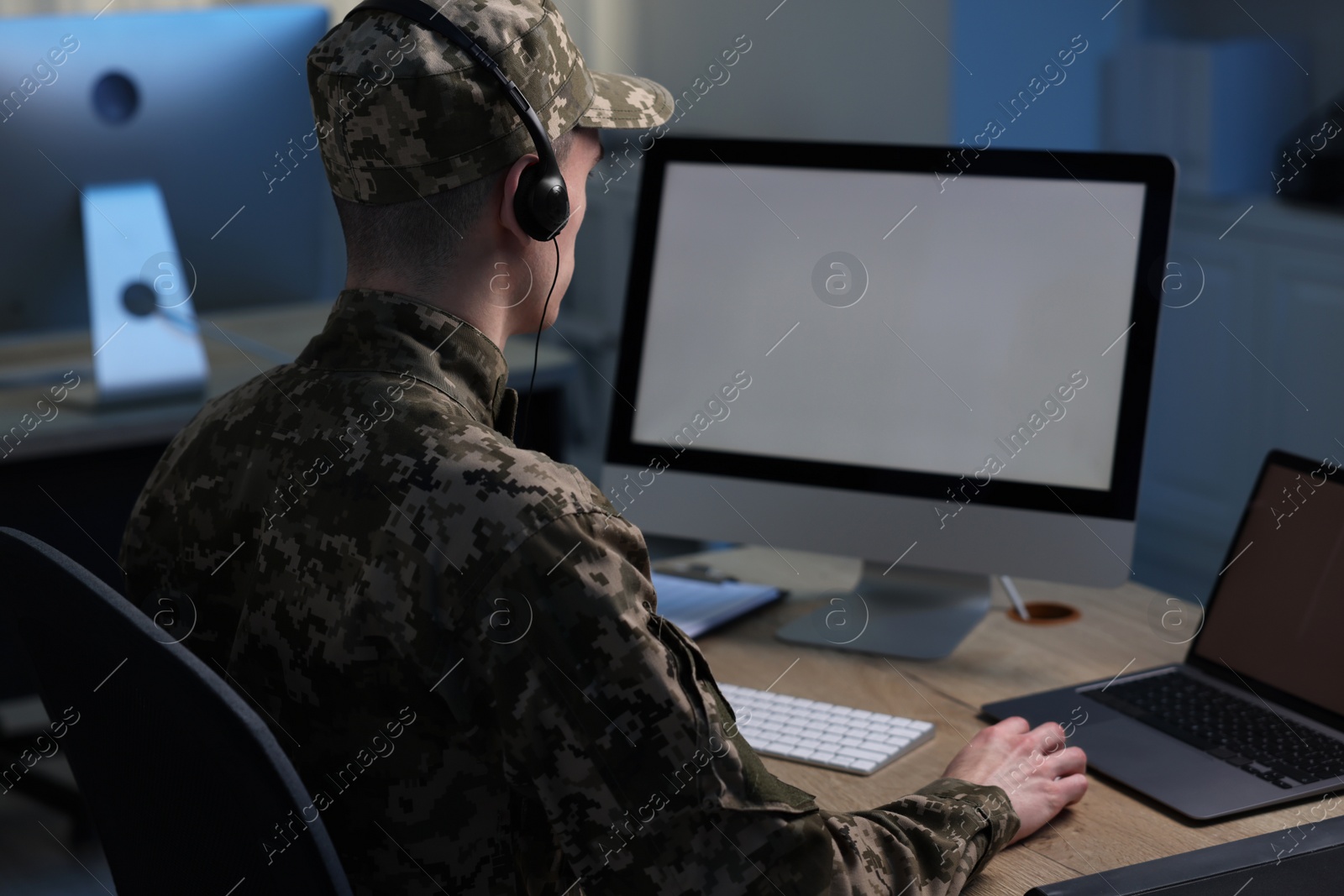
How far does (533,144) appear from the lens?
3.10 ft

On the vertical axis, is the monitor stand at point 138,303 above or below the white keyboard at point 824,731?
below

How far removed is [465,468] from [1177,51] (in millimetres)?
2769

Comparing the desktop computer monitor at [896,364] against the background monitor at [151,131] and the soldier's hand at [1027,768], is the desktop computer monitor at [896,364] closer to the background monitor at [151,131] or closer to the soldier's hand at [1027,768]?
the soldier's hand at [1027,768]

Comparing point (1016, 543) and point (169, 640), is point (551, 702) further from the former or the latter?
point (1016, 543)

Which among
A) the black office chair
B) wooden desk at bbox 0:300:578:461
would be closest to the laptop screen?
the black office chair

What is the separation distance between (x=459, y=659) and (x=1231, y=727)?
71 centimetres

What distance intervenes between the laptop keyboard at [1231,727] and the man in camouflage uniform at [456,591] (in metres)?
0.16

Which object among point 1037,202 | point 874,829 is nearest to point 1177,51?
point 1037,202

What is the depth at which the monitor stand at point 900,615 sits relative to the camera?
138 cm

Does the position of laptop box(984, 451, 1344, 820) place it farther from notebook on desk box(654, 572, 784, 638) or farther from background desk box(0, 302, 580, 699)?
background desk box(0, 302, 580, 699)

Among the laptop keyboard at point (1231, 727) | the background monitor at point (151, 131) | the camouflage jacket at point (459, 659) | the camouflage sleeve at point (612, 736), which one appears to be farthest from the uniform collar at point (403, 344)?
the background monitor at point (151, 131)

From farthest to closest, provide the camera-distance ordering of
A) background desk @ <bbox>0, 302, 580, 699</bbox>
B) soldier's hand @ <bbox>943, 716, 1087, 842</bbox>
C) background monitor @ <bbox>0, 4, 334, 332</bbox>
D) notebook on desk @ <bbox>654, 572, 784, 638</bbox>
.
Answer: background desk @ <bbox>0, 302, 580, 699</bbox> → background monitor @ <bbox>0, 4, 334, 332</bbox> → notebook on desk @ <bbox>654, 572, 784, 638</bbox> → soldier's hand @ <bbox>943, 716, 1087, 842</bbox>

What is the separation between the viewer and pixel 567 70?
993mm

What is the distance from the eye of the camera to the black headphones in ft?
2.97
